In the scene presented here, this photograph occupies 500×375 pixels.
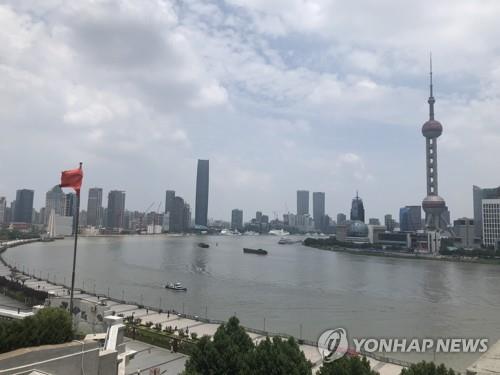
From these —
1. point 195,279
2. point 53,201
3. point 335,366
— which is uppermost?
point 53,201

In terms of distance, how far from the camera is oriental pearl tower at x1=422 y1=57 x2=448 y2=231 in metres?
88.6

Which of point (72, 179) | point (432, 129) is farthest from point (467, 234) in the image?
point (72, 179)

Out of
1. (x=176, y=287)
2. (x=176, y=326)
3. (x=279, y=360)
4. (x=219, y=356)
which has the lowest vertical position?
(x=176, y=287)

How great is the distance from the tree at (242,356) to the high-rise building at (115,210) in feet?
514

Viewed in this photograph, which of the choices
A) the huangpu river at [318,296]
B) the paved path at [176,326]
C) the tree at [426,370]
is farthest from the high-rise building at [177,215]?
the tree at [426,370]

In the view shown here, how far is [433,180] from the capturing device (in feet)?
304

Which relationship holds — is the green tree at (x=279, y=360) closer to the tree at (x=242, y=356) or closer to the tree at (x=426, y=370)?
the tree at (x=242, y=356)

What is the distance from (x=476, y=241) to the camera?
3100 inches

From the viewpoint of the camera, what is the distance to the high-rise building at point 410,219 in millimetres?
121875

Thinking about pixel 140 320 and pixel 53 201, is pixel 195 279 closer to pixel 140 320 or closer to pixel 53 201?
pixel 140 320

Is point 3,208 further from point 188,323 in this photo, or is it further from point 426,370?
point 426,370

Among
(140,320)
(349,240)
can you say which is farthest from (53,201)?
(140,320)

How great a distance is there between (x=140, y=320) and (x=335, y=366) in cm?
1222

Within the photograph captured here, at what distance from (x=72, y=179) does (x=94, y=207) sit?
160236 millimetres
